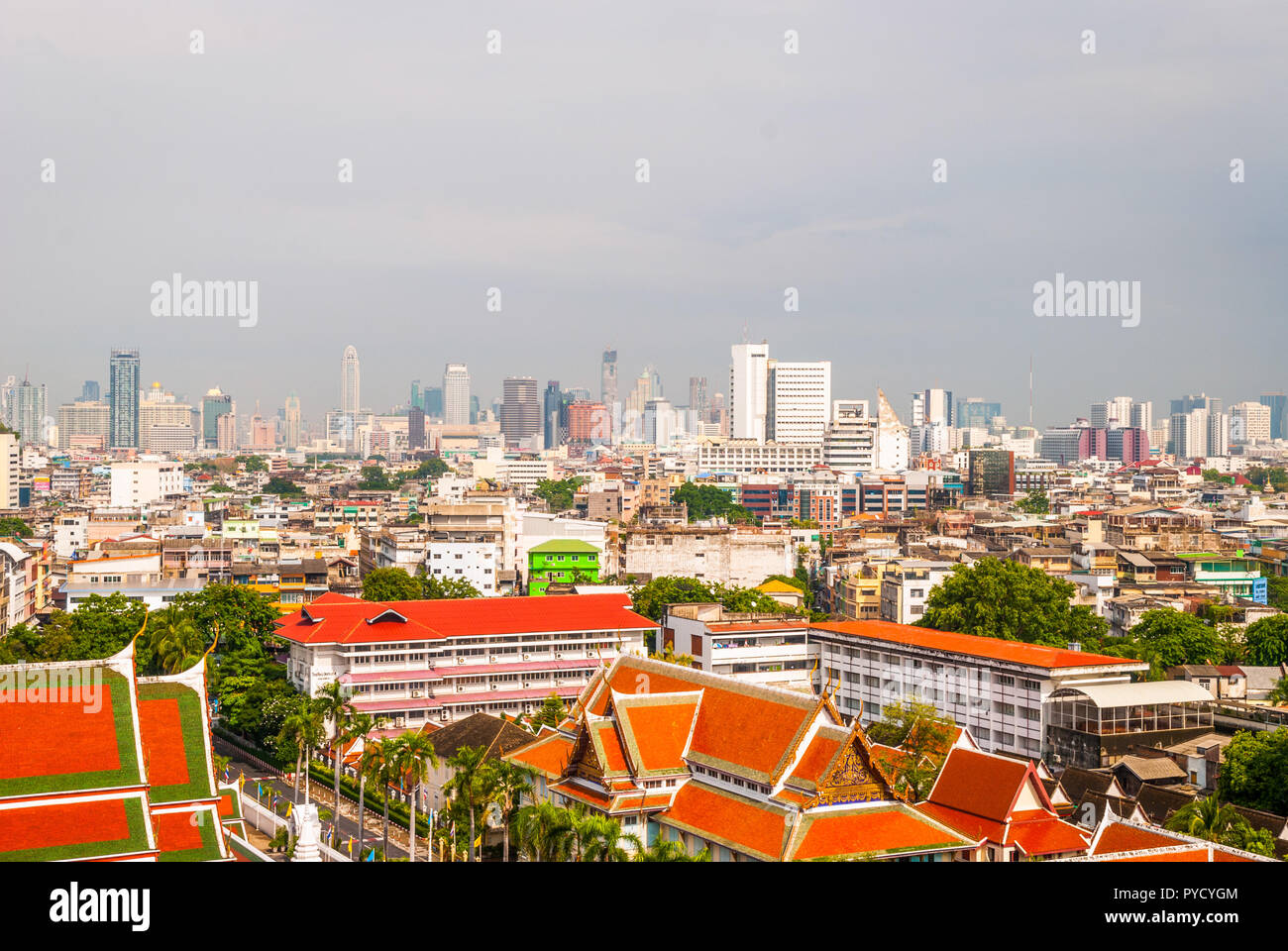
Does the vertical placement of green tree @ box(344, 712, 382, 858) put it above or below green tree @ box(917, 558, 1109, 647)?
below

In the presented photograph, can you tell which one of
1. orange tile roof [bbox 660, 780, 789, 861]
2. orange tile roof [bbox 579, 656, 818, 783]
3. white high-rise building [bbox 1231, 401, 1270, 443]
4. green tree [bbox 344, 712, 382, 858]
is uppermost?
white high-rise building [bbox 1231, 401, 1270, 443]

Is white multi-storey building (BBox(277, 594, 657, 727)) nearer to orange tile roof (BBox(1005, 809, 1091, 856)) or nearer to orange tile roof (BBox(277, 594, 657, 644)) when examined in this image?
orange tile roof (BBox(277, 594, 657, 644))

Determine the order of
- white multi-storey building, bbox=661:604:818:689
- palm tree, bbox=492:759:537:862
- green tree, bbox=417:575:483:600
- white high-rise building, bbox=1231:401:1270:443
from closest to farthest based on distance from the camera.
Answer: palm tree, bbox=492:759:537:862
white multi-storey building, bbox=661:604:818:689
green tree, bbox=417:575:483:600
white high-rise building, bbox=1231:401:1270:443

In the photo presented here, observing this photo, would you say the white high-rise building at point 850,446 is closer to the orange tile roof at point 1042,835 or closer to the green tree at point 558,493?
the green tree at point 558,493

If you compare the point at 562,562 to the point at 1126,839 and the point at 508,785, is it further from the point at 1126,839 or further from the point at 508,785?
the point at 1126,839

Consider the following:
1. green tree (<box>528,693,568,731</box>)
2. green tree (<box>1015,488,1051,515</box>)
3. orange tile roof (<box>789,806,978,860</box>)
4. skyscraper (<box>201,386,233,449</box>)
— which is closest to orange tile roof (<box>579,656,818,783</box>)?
orange tile roof (<box>789,806,978,860</box>)

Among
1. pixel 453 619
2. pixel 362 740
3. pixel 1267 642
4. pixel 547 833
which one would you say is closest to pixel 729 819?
pixel 547 833
